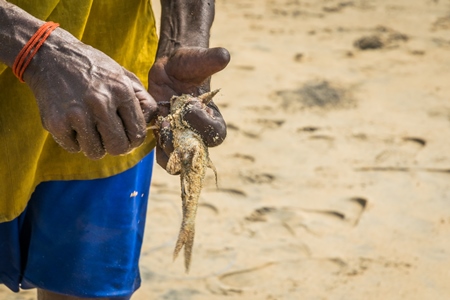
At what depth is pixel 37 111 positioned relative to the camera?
82.4 inches

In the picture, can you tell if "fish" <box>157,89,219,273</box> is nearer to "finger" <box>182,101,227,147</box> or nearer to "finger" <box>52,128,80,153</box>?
"finger" <box>182,101,227,147</box>

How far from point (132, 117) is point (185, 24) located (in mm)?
533

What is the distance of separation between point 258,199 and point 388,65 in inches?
87.7

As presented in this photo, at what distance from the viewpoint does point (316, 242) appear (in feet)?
11.7

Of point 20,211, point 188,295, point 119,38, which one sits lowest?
point 188,295

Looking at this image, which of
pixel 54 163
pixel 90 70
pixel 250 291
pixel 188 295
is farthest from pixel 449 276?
pixel 90 70

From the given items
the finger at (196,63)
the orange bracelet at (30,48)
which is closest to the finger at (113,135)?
the orange bracelet at (30,48)

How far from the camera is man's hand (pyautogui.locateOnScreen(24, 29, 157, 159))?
1.75 metres

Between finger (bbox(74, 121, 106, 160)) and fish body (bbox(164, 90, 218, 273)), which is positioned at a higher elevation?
finger (bbox(74, 121, 106, 160))

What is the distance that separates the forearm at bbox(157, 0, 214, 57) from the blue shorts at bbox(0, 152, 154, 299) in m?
0.38

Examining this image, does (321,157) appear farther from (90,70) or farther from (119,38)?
(90,70)

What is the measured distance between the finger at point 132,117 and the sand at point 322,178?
1482 mm

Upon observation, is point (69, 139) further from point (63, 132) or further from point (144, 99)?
point (144, 99)

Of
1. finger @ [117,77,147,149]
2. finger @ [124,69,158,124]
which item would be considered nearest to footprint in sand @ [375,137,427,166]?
finger @ [124,69,158,124]
